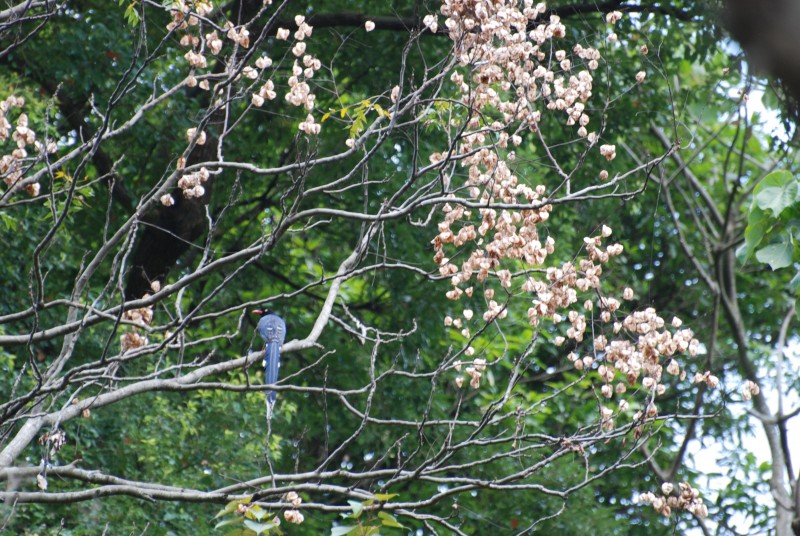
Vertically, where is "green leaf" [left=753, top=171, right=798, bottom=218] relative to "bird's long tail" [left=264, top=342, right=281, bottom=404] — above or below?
above

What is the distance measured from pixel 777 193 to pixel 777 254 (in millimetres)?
286

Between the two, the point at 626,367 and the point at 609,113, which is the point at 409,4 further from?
the point at 626,367

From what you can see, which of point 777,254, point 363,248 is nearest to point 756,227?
point 777,254

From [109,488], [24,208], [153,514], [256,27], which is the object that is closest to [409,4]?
[256,27]

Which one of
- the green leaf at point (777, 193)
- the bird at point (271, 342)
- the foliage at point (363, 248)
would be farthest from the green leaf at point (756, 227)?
the bird at point (271, 342)

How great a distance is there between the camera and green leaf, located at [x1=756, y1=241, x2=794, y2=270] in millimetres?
4797

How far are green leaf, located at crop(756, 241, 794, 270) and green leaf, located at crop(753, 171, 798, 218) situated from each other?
159 mm

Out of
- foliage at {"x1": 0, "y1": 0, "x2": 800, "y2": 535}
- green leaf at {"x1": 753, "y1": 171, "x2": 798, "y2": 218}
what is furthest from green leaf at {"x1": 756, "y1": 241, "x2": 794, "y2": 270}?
foliage at {"x1": 0, "y1": 0, "x2": 800, "y2": 535}

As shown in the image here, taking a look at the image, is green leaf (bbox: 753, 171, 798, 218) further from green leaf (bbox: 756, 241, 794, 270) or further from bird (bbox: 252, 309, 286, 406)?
bird (bbox: 252, 309, 286, 406)

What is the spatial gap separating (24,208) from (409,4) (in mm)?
4425

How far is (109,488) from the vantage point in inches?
206

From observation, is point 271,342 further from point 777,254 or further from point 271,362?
point 777,254

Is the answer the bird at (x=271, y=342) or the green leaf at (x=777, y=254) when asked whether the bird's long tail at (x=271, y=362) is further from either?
the green leaf at (x=777, y=254)

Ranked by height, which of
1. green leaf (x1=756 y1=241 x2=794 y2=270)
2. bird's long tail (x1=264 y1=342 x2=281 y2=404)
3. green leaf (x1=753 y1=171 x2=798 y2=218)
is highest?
green leaf (x1=753 y1=171 x2=798 y2=218)
